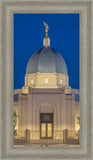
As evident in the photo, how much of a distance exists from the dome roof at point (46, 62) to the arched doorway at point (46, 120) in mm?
2040

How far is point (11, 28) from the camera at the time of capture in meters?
2.12

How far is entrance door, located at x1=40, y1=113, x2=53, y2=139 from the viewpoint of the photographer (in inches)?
431

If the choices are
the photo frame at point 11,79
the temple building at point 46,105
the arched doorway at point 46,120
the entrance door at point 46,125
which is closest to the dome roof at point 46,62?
the temple building at point 46,105

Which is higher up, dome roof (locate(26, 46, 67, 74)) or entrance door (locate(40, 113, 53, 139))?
dome roof (locate(26, 46, 67, 74))

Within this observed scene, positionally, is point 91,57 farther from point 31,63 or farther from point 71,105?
point 31,63

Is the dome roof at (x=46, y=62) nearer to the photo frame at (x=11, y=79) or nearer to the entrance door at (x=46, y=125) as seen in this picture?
the entrance door at (x=46, y=125)

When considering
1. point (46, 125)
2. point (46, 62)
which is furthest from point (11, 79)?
point (46, 62)

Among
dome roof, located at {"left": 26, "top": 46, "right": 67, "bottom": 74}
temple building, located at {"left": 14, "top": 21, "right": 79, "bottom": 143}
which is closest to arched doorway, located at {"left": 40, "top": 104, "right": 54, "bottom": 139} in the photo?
temple building, located at {"left": 14, "top": 21, "right": 79, "bottom": 143}

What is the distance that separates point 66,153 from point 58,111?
9.35 metres

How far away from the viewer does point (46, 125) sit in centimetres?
1120

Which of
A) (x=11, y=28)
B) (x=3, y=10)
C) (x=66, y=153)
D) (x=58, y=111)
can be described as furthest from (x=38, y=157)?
(x=58, y=111)

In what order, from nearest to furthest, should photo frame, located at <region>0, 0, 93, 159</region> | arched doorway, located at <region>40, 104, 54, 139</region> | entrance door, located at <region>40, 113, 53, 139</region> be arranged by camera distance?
photo frame, located at <region>0, 0, 93, 159</region>
entrance door, located at <region>40, 113, 53, 139</region>
arched doorway, located at <region>40, 104, 54, 139</region>

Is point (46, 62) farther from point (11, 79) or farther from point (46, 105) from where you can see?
point (11, 79)

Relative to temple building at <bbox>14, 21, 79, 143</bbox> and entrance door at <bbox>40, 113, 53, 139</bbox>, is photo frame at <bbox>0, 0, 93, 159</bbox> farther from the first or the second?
entrance door at <bbox>40, 113, 53, 139</bbox>
